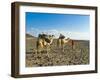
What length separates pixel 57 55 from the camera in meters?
2.18

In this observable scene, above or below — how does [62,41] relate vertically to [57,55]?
above

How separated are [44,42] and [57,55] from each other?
0.52 feet

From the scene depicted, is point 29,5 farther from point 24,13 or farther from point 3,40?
point 3,40

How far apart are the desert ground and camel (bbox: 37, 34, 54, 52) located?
0.10 ft

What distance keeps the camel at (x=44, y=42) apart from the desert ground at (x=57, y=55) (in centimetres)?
3

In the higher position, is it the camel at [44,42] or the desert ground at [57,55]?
the camel at [44,42]

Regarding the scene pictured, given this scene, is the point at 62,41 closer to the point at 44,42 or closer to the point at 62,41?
the point at 62,41

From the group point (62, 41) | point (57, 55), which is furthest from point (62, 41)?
point (57, 55)

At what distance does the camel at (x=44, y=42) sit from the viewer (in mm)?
2111

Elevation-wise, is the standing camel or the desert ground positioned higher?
the standing camel

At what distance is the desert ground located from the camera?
2078mm

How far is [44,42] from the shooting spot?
6.99 ft

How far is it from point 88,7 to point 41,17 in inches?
17.6

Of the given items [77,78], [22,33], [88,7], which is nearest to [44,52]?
[22,33]
